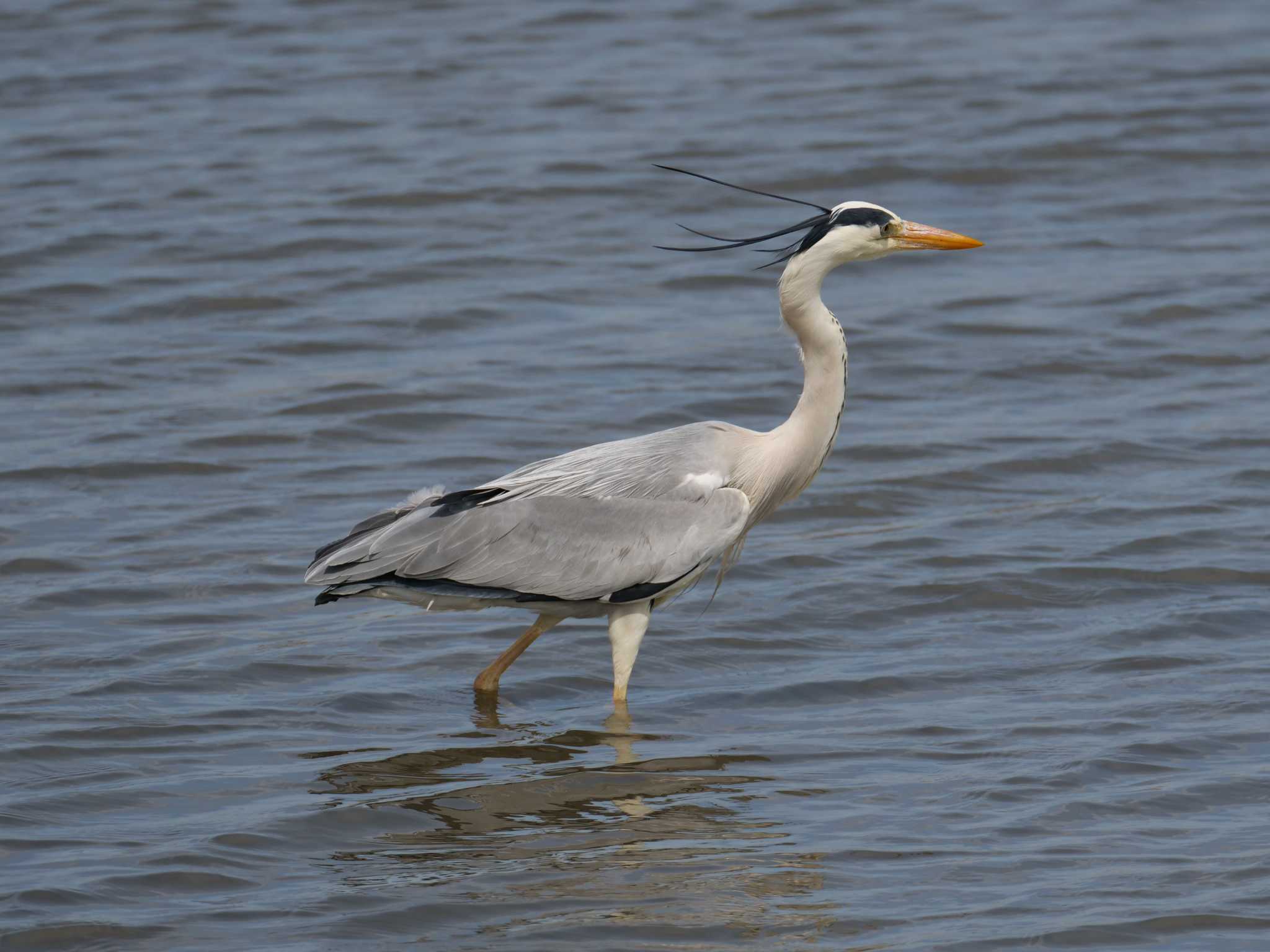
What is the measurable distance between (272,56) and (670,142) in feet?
17.2

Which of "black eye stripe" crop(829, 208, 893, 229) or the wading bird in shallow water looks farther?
"black eye stripe" crop(829, 208, 893, 229)

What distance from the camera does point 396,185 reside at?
15.9 metres

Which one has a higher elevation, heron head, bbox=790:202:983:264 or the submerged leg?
heron head, bbox=790:202:983:264

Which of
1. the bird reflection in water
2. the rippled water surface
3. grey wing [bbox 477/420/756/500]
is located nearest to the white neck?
grey wing [bbox 477/420/756/500]

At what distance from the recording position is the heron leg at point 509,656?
774cm

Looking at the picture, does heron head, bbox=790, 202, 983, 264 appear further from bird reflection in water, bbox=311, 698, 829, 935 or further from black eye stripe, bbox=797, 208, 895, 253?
bird reflection in water, bbox=311, 698, 829, 935

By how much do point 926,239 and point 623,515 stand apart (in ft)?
5.79

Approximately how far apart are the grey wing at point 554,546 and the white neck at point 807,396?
0.23 meters

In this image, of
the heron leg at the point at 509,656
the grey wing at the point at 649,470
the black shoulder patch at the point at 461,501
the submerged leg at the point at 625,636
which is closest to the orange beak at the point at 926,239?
the grey wing at the point at 649,470

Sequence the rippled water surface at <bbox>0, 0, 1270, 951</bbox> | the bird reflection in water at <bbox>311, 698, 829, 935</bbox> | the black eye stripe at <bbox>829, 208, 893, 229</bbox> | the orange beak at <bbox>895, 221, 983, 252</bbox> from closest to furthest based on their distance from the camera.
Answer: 1. the bird reflection in water at <bbox>311, 698, 829, 935</bbox>
2. the rippled water surface at <bbox>0, 0, 1270, 951</bbox>
3. the black eye stripe at <bbox>829, 208, 893, 229</bbox>
4. the orange beak at <bbox>895, 221, 983, 252</bbox>

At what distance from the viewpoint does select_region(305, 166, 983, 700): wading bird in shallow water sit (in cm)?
756

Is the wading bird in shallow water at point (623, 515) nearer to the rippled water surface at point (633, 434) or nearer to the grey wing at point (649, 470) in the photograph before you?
the grey wing at point (649, 470)

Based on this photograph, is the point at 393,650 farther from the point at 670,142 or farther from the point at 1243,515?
the point at 670,142

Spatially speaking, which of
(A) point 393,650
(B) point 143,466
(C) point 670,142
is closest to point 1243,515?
(A) point 393,650
